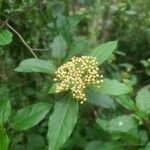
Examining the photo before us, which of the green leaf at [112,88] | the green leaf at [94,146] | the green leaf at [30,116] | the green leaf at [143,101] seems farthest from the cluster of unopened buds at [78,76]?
the green leaf at [94,146]

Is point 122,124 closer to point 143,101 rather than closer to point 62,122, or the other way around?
point 143,101

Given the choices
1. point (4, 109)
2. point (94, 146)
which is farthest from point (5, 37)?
point (94, 146)

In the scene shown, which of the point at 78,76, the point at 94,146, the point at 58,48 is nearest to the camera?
the point at 78,76

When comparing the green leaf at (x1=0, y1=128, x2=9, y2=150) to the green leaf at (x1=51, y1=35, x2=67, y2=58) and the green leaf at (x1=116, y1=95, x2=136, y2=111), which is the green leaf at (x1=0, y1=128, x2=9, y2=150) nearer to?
the green leaf at (x1=51, y1=35, x2=67, y2=58)

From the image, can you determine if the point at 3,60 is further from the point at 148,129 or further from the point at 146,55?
the point at 146,55

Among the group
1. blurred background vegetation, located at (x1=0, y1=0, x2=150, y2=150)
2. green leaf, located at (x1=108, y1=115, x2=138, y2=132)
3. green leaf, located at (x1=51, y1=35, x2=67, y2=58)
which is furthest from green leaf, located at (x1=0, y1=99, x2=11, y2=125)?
green leaf, located at (x1=108, y1=115, x2=138, y2=132)

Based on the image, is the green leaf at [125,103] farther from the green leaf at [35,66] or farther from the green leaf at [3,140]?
the green leaf at [3,140]

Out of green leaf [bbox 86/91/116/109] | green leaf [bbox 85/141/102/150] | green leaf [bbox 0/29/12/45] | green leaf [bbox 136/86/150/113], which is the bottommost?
green leaf [bbox 85/141/102/150]
